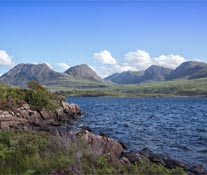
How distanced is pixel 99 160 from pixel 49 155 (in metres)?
2.04

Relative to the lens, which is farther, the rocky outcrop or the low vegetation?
the low vegetation

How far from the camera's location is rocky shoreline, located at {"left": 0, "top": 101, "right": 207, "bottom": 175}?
18391mm

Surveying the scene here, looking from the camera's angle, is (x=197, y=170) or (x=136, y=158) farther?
(x=197, y=170)

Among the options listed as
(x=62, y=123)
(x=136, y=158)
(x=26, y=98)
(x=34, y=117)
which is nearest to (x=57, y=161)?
(x=136, y=158)

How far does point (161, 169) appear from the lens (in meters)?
10.4

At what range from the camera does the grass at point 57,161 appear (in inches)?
380

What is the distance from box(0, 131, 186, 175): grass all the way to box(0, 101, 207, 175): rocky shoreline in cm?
463

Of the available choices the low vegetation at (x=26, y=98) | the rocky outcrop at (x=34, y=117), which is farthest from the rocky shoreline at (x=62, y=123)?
the low vegetation at (x=26, y=98)

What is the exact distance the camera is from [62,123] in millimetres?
48281

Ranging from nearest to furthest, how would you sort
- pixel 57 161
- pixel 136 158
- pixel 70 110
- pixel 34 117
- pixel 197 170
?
pixel 57 161, pixel 136 158, pixel 197 170, pixel 34 117, pixel 70 110

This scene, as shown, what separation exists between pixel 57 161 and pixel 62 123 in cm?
3852

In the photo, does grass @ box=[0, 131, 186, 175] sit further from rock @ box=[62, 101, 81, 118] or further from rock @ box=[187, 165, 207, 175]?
rock @ box=[62, 101, 81, 118]

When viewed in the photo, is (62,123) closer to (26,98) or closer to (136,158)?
(26,98)

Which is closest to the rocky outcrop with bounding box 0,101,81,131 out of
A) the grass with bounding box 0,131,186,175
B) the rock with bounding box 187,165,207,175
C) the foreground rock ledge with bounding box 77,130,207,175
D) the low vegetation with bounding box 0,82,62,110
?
the low vegetation with bounding box 0,82,62,110
